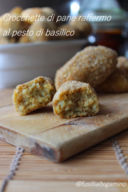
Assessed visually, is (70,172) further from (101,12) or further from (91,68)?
(101,12)

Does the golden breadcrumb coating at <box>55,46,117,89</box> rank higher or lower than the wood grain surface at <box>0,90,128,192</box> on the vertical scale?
higher

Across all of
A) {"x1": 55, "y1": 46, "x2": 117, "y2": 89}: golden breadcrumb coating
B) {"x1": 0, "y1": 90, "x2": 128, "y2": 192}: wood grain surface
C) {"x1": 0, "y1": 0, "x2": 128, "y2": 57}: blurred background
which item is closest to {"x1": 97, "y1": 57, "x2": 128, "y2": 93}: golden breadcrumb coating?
{"x1": 55, "y1": 46, "x2": 117, "y2": 89}: golden breadcrumb coating

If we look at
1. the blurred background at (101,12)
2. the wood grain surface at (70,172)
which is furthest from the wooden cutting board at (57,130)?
the blurred background at (101,12)

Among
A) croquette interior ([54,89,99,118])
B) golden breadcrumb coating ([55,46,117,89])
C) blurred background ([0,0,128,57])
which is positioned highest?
blurred background ([0,0,128,57])

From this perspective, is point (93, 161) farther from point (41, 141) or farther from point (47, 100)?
point (47, 100)

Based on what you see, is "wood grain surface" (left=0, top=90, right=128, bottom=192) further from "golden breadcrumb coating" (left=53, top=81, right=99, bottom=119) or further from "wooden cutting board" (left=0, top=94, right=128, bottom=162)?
"golden breadcrumb coating" (left=53, top=81, right=99, bottom=119)

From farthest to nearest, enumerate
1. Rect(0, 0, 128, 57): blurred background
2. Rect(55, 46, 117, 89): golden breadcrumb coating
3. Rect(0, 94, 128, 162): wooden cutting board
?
Rect(0, 0, 128, 57): blurred background < Rect(55, 46, 117, 89): golden breadcrumb coating < Rect(0, 94, 128, 162): wooden cutting board

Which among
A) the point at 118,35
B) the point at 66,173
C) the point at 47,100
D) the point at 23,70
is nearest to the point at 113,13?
the point at 118,35

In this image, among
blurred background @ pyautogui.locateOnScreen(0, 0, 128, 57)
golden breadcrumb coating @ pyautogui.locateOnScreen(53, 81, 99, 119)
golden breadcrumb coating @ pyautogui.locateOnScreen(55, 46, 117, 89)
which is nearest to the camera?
golden breadcrumb coating @ pyautogui.locateOnScreen(53, 81, 99, 119)
